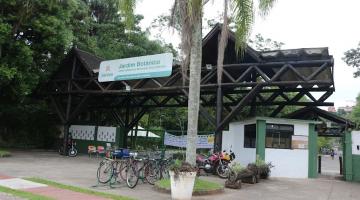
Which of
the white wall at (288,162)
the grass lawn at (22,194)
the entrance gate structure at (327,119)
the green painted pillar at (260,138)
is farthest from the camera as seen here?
the entrance gate structure at (327,119)

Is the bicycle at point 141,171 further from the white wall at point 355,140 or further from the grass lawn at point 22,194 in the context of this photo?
the white wall at point 355,140

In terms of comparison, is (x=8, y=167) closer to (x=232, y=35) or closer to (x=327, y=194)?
(x=232, y=35)

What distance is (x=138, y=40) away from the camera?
117 feet

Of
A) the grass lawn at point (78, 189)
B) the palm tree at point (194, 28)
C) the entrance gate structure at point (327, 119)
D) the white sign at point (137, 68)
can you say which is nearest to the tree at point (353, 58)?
the entrance gate structure at point (327, 119)

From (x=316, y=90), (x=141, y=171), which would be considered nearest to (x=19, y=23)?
(x=141, y=171)

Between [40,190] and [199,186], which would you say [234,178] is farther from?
[40,190]

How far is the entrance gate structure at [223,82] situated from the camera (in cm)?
1675

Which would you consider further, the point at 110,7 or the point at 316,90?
the point at 110,7

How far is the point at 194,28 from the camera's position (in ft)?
40.0

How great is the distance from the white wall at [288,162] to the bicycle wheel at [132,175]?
6474 millimetres

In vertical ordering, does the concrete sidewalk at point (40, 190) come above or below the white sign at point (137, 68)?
below

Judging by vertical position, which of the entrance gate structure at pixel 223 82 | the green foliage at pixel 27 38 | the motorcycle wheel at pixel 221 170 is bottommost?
the motorcycle wheel at pixel 221 170

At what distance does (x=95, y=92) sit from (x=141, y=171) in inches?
408

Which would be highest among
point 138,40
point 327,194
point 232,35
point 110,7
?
point 110,7
